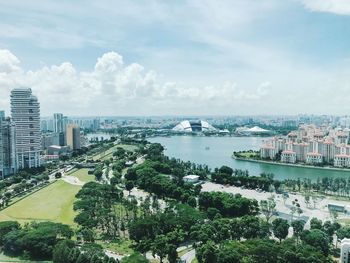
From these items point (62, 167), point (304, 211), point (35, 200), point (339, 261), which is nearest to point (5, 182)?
point (35, 200)

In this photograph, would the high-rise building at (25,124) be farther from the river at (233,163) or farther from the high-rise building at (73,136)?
the river at (233,163)

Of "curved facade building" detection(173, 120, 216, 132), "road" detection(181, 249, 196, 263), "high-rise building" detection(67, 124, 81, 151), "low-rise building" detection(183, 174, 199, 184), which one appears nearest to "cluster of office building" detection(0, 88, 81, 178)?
"high-rise building" detection(67, 124, 81, 151)

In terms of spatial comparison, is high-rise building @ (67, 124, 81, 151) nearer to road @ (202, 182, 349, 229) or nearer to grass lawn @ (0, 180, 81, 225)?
grass lawn @ (0, 180, 81, 225)

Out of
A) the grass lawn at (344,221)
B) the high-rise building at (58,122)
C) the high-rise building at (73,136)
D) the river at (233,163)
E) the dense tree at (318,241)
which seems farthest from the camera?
the high-rise building at (58,122)

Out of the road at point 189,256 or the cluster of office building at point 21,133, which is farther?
the cluster of office building at point 21,133

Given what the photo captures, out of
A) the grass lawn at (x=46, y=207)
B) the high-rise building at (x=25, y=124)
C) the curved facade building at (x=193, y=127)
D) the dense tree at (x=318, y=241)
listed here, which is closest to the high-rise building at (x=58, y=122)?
the curved facade building at (x=193, y=127)

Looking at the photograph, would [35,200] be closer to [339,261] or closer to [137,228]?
[137,228]
